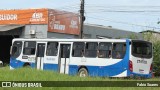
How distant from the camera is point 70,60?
78.5 ft

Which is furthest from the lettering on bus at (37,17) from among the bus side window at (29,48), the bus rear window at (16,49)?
the bus side window at (29,48)

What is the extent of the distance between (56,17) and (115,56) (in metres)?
17.3

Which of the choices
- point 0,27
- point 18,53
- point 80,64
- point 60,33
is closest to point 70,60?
point 80,64

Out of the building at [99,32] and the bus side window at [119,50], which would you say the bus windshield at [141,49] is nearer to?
the bus side window at [119,50]

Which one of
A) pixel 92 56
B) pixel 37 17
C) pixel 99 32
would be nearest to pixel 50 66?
pixel 92 56

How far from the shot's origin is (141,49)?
22.6 m

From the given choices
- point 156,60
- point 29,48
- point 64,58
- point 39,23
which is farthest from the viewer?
point 39,23

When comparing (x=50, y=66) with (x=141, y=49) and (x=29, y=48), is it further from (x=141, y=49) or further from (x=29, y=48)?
(x=141, y=49)

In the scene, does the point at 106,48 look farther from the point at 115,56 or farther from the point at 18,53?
the point at 18,53

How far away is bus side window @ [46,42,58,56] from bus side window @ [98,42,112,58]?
3.23 metres

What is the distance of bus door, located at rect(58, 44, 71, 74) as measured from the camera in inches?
947

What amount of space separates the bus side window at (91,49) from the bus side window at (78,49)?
1.03 ft

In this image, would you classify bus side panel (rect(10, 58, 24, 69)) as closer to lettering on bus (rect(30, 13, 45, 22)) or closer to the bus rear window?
the bus rear window

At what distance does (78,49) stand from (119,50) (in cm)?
282
